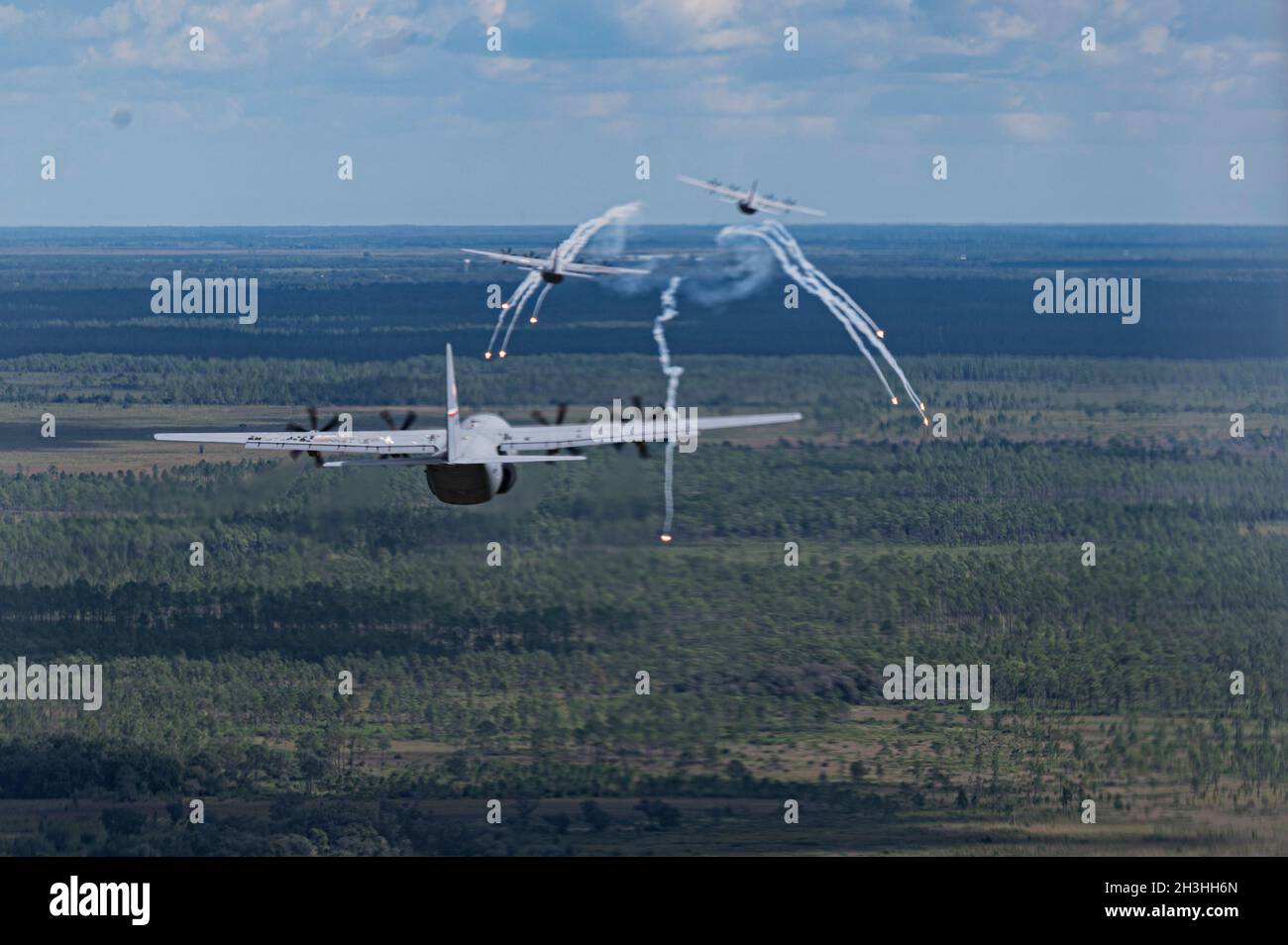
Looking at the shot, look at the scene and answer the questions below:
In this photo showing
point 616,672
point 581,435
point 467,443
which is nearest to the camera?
point 467,443

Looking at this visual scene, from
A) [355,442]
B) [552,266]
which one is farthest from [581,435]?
[552,266]

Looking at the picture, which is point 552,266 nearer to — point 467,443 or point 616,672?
point 616,672

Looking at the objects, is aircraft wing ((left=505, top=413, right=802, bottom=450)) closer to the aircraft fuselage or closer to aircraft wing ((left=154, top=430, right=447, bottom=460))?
the aircraft fuselage

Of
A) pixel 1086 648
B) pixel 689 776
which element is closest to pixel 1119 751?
pixel 1086 648

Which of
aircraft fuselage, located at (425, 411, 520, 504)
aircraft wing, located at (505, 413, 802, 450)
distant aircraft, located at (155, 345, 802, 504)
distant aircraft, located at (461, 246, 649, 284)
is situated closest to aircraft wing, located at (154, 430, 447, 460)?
distant aircraft, located at (155, 345, 802, 504)

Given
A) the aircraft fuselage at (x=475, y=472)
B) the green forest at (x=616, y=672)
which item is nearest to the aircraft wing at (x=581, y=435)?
the aircraft fuselage at (x=475, y=472)

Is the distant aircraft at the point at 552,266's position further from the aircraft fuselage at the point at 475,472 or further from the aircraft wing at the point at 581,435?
the aircraft fuselage at the point at 475,472
